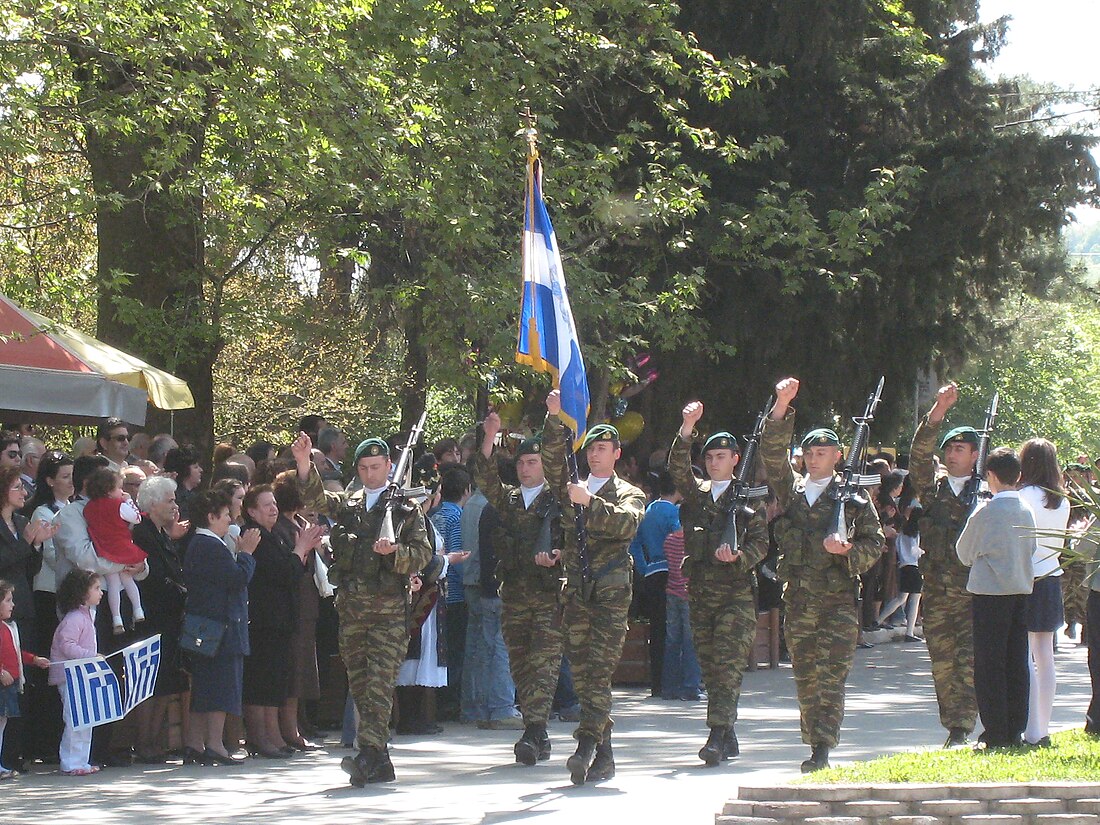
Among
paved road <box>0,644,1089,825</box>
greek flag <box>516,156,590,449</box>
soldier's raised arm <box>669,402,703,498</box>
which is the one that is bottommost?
paved road <box>0,644,1089,825</box>

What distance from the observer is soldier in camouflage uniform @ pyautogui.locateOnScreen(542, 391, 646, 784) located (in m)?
9.84

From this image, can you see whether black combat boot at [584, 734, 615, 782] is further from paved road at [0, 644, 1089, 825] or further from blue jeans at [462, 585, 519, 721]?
blue jeans at [462, 585, 519, 721]

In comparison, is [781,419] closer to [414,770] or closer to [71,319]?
[414,770]

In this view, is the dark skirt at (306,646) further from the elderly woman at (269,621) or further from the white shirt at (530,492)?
the white shirt at (530,492)

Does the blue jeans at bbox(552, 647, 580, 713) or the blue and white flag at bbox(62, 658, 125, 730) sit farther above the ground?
the blue and white flag at bbox(62, 658, 125, 730)

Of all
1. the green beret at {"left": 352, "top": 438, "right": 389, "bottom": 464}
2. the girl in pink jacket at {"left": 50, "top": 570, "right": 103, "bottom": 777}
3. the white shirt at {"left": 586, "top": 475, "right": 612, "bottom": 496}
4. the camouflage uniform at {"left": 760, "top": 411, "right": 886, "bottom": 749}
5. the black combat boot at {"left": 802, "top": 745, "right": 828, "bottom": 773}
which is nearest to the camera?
the black combat boot at {"left": 802, "top": 745, "right": 828, "bottom": 773}

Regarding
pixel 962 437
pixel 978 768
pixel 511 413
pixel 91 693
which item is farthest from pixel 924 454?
pixel 511 413

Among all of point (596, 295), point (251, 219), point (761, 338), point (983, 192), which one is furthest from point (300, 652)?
point (983, 192)

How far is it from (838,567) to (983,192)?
38.9ft

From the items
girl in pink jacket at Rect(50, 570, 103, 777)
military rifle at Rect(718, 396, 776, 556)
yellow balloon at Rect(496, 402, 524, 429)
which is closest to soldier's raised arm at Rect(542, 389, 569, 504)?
military rifle at Rect(718, 396, 776, 556)

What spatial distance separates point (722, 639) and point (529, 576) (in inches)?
55.7

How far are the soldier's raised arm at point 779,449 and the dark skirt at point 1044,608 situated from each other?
1.58 m

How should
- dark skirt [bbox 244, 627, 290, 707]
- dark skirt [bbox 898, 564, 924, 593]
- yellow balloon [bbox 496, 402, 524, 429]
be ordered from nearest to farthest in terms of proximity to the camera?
1. dark skirt [bbox 244, 627, 290, 707]
2. dark skirt [bbox 898, 564, 924, 593]
3. yellow balloon [bbox 496, 402, 524, 429]

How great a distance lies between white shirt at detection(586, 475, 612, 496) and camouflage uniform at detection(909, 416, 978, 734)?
7.48ft
